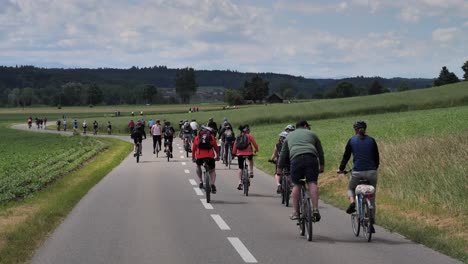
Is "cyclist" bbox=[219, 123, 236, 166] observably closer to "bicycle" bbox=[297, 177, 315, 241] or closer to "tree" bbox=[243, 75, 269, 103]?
"bicycle" bbox=[297, 177, 315, 241]

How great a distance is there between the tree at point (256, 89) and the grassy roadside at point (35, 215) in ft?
513

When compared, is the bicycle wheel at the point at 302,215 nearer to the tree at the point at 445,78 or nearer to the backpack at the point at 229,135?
the backpack at the point at 229,135

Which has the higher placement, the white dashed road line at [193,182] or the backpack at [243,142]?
the backpack at [243,142]

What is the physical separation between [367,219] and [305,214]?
962mm

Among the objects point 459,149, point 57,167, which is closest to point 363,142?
point 459,149

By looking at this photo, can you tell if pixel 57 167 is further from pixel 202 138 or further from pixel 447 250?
pixel 447 250

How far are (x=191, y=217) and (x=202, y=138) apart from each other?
3001mm

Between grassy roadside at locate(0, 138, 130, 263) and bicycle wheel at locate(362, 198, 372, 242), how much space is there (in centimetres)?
485

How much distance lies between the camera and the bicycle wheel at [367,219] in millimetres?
9951

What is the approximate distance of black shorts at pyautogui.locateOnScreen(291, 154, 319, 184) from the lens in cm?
1033

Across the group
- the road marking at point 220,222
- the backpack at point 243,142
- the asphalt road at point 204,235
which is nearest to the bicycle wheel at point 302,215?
the asphalt road at point 204,235

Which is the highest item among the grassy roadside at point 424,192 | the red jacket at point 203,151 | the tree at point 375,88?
the tree at point 375,88

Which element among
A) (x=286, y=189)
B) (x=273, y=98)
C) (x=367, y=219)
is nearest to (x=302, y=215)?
(x=367, y=219)

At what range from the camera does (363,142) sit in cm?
1038
